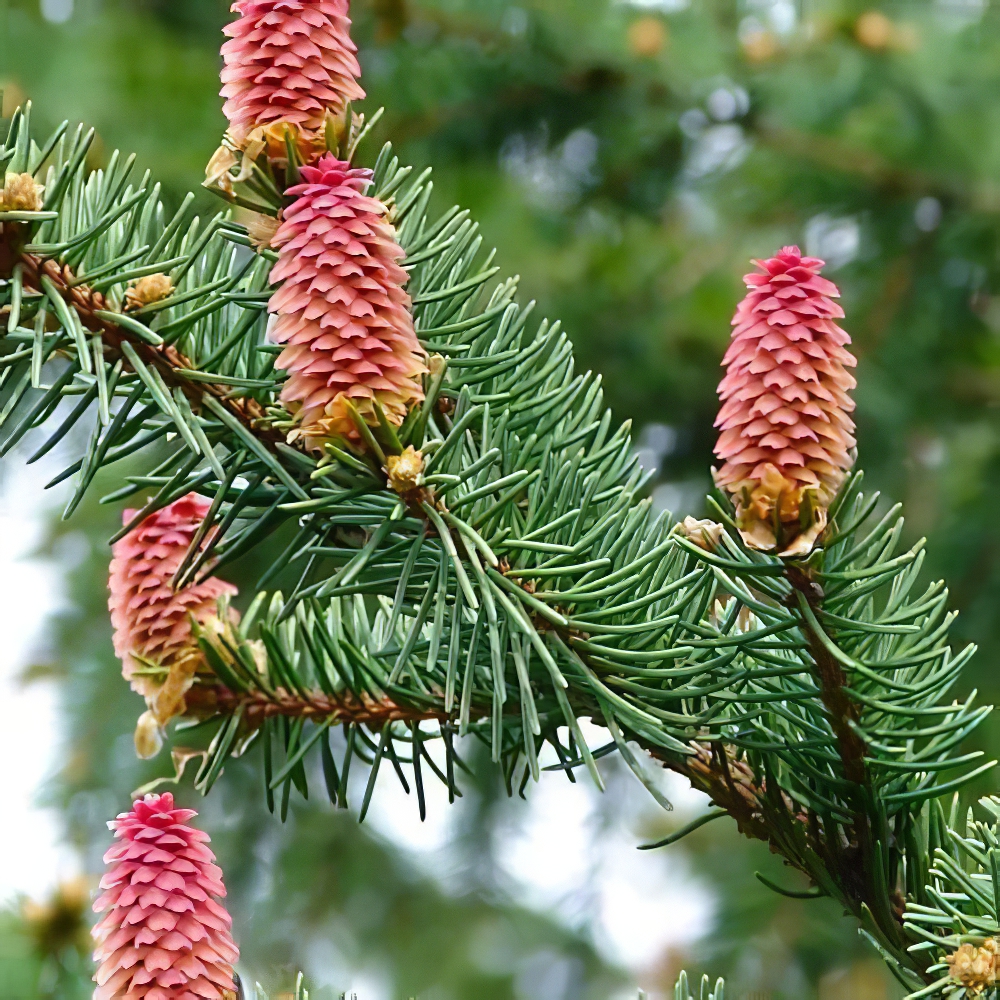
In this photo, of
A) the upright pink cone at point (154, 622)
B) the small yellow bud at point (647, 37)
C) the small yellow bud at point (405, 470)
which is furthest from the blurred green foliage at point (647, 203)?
the small yellow bud at point (405, 470)

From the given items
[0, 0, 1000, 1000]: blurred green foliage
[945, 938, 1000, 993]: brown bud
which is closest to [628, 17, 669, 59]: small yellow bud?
[0, 0, 1000, 1000]: blurred green foliage

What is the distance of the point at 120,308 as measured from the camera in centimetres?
36

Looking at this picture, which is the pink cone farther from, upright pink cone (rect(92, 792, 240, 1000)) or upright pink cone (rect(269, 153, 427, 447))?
upright pink cone (rect(92, 792, 240, 1000))

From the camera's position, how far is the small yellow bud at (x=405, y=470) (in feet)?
1.08

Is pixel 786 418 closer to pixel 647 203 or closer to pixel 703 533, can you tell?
pixel 703 533

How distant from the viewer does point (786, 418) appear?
30 centimetres

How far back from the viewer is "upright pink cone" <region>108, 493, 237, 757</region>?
0.43m

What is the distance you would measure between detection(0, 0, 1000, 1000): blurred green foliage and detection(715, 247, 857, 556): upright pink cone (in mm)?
1207

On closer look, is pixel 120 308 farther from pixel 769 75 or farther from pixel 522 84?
pixel 769 75

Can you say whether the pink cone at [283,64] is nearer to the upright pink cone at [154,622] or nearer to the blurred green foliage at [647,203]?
the upright pink cone at [154,622]

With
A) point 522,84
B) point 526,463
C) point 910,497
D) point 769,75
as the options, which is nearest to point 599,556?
point 526,463

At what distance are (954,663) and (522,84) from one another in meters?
1.39

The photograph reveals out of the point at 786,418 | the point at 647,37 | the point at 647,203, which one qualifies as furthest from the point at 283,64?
the point at 647,203

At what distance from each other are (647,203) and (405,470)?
153 cm
